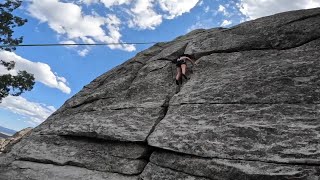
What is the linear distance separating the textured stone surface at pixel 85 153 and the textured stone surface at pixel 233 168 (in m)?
1.07

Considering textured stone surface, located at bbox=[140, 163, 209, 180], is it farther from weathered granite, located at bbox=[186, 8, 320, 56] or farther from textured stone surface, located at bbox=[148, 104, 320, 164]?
weathered granite, located at bbox=[186, 8, 320, 56]

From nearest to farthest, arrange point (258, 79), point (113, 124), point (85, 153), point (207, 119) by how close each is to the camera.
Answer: point (207, 119)
point (258, 79)
point (85, 153)
point (113, 124)

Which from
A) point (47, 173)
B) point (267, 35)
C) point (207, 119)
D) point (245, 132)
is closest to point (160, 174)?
point (207, 119)

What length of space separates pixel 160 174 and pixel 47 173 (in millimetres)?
4516

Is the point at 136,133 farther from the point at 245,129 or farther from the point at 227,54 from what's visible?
the point at 227,54

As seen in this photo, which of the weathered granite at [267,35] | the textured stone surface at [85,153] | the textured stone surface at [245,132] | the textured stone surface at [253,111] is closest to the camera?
the textured stone surface at [245,132]

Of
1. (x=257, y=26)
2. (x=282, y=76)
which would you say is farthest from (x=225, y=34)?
(x=282, y=76)

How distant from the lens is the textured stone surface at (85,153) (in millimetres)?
11870

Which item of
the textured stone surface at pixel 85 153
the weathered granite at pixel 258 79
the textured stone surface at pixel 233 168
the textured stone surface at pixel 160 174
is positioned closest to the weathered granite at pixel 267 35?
the weathered granite at pixel 258 79

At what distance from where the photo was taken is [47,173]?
12.6m

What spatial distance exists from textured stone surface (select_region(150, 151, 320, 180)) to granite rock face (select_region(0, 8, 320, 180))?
0.09 ft

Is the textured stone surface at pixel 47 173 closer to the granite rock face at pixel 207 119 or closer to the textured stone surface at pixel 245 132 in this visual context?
the granite rock face at pixel 207 119

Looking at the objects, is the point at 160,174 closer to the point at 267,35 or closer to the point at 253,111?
→ the point at 253,111

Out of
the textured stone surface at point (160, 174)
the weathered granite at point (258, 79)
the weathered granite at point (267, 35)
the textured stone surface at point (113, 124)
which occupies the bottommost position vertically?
the textured stone surface at point (160, 174)
